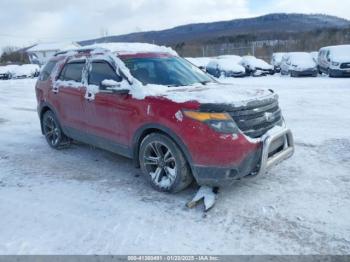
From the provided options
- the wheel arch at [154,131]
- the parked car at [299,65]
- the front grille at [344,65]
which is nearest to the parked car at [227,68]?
the parked car at [299,65]

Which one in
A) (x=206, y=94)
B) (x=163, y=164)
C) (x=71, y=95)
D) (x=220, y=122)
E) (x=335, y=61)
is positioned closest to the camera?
(x=220, y=122)

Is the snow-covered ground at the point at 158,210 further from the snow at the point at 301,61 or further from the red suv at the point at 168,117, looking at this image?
the snow at the point at 301,61

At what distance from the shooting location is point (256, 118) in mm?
4359

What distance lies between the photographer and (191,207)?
14.2 feet

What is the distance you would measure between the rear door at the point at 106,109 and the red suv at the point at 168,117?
0.5 inches

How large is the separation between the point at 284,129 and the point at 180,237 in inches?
78.3

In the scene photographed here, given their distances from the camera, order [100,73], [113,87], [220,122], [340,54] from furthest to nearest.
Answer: [340,54] → [100,73] → [113,87] → [220,122]

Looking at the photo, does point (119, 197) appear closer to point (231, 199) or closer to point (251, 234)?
point (231, 199)

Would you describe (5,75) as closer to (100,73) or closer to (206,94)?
(100,73)

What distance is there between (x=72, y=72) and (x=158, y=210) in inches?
117

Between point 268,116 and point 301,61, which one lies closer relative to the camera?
point 268,116

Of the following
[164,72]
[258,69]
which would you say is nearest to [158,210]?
[164,72]

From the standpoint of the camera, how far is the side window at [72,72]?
233 inches

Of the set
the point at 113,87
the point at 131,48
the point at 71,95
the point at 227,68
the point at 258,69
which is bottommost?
the point at 258,69
